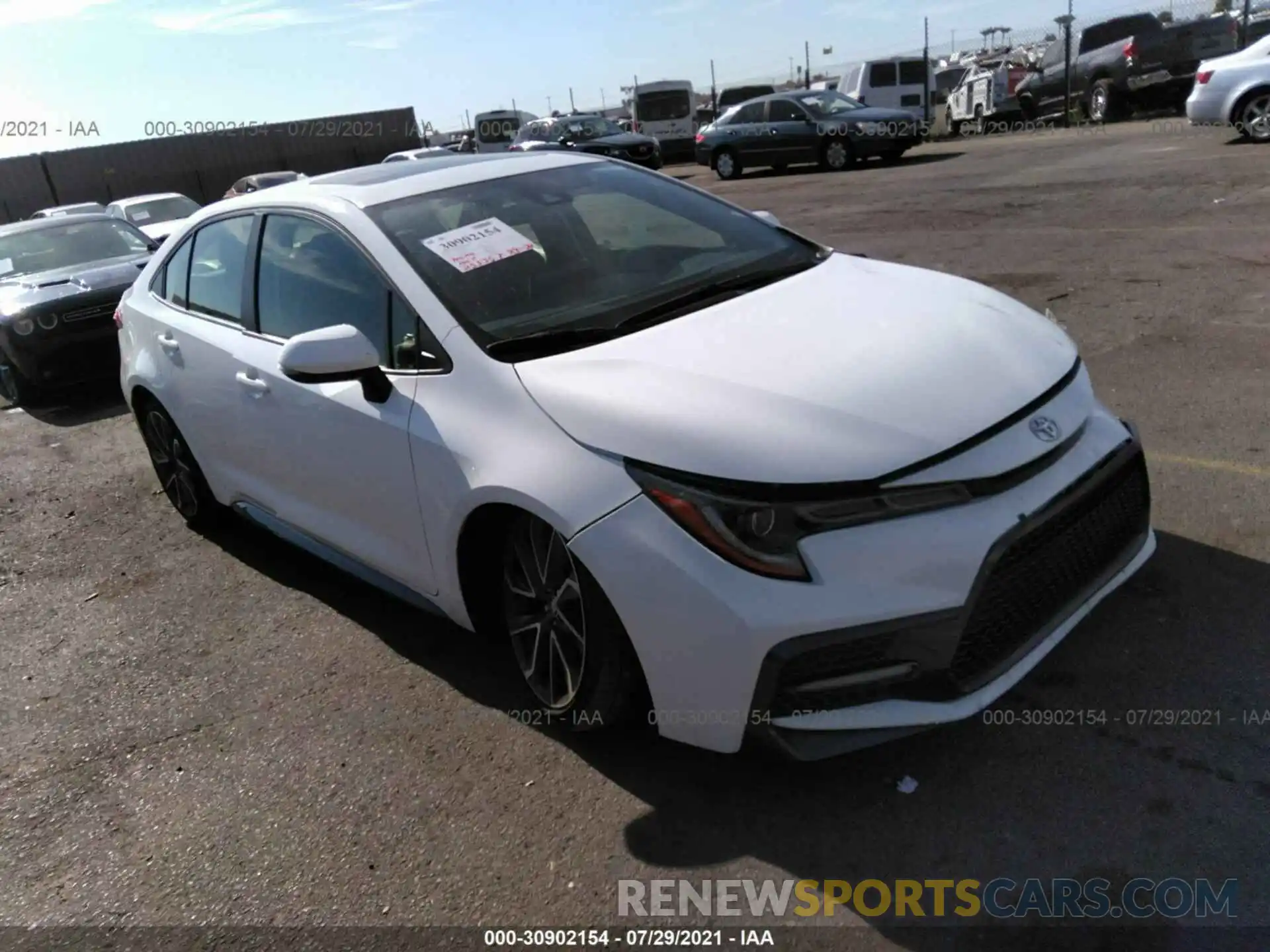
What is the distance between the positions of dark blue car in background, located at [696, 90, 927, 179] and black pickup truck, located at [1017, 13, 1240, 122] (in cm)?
390

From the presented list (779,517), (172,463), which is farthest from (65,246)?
(779,517)

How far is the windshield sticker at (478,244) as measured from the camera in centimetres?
347

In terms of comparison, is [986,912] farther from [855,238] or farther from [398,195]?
[855,238]

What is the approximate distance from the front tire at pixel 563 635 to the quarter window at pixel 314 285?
83 cm

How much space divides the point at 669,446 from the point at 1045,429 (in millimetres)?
1022

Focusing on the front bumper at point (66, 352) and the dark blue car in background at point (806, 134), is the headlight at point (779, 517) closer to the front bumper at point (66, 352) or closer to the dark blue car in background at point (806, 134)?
the front bumper at point (66, 352)

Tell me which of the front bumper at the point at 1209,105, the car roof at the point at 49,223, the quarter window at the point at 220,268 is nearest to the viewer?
the quarter window at the point at 220,268

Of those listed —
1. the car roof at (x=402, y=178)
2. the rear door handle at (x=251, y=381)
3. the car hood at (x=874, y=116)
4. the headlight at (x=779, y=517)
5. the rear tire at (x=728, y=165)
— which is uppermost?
the car roof at (x=402, y=178)

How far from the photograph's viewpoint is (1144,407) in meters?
5.18

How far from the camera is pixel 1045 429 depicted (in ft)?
9.31

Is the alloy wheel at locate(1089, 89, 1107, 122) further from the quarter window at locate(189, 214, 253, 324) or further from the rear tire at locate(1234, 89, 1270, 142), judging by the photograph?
the quarter window at locate(189, 214, 253, 324)

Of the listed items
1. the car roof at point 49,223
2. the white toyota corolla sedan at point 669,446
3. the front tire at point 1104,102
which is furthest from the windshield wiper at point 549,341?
the front tire at point 1104,102

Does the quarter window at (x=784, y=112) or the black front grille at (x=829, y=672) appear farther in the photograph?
the quarter window at (x=784, y=112)

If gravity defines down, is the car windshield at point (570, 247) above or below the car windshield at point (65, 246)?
above
